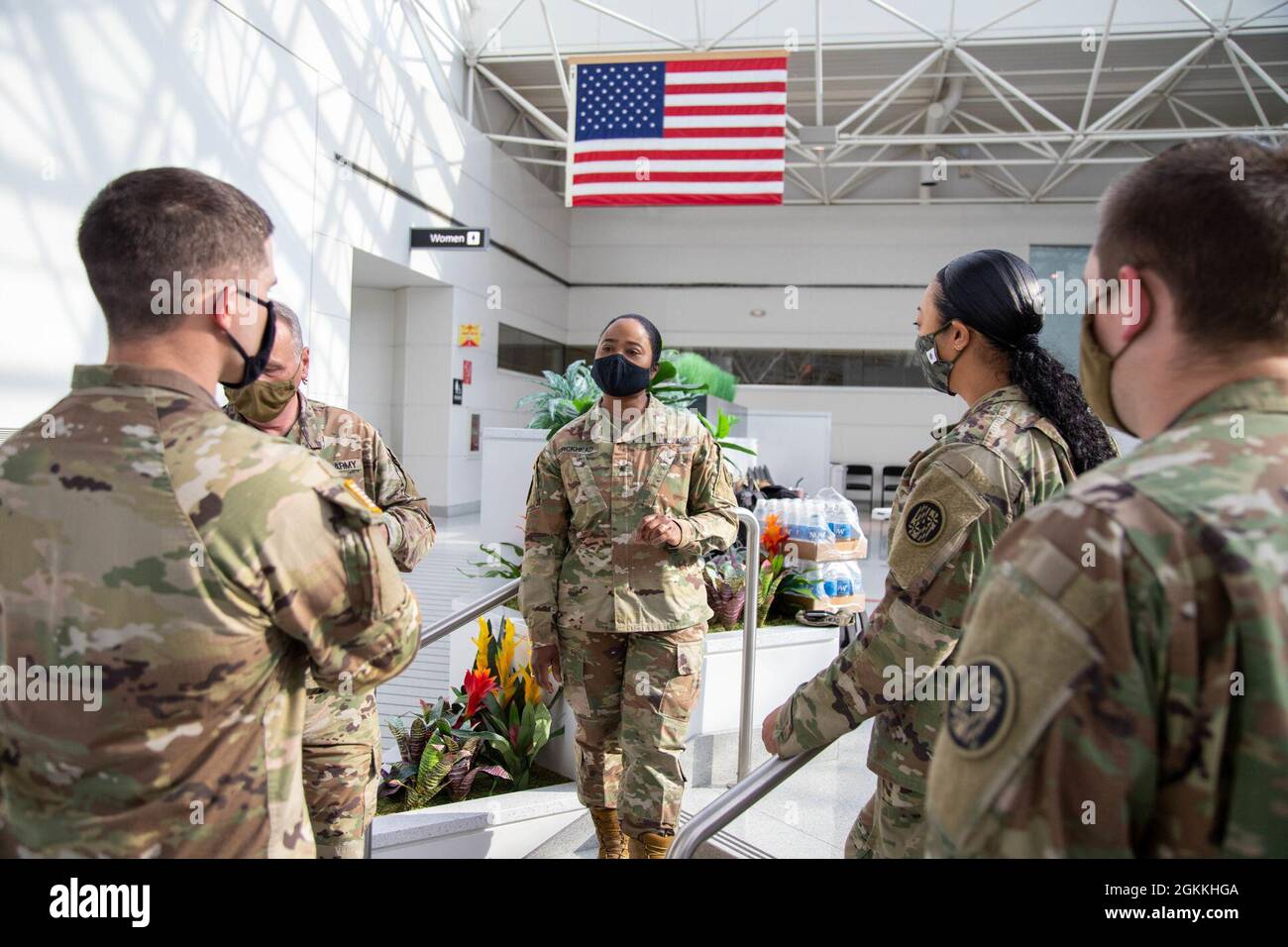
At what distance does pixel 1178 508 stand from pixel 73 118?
6.33 metres

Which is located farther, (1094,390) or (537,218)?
(537,218)

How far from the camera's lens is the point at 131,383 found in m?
1.10

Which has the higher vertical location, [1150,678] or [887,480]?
[1150,678]

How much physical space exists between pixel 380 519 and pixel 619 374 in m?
1.16

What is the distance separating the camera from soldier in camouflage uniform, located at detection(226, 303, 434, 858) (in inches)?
82.3

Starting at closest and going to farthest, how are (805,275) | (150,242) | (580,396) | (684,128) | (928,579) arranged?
1. (150,242)
2. (928,579)
3. (580,396)
4. (684,128)
5. (805,275)

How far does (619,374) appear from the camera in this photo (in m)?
2.81

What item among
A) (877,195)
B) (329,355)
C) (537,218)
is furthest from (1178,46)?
(329,355)

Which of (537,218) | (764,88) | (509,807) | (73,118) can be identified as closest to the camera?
(509,807)

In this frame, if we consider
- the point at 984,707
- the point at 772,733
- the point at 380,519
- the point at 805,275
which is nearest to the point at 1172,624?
the point at 984,707

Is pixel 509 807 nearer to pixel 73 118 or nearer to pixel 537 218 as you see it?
pixel 73 118

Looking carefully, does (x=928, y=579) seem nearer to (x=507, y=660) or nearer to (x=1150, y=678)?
(x=1150, y=678)

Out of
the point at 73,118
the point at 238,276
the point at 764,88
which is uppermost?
the point at 764,88

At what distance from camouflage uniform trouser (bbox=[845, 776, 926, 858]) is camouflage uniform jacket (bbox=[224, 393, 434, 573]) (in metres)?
1.34
